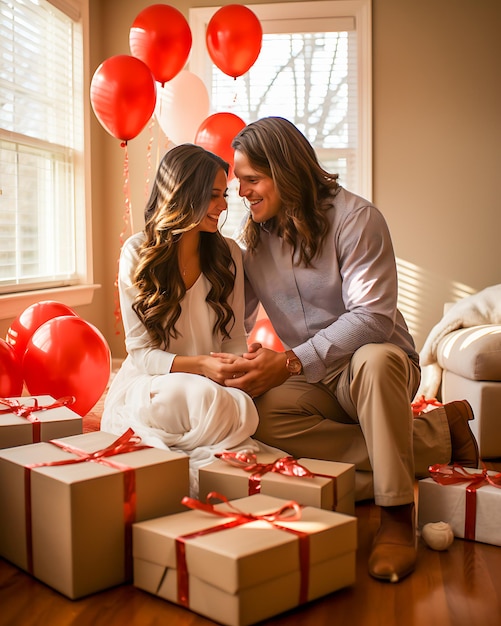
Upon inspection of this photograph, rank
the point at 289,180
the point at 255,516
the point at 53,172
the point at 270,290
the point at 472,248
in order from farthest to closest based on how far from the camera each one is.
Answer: the point at 472,248, the point at 53,172, the point at 270,290, the point at 289,180, the point at 255,516

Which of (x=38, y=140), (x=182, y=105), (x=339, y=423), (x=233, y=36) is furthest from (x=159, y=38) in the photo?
(x=339, y=423)

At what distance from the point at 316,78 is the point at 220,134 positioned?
148 centimetres

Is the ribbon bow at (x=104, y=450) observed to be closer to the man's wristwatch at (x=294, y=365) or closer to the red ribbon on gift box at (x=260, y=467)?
the red ribbon on gift box at (x=260, y=467)

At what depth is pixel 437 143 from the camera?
4555mm

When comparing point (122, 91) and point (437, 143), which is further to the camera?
point (437, 143)

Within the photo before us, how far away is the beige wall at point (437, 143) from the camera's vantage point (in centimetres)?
448

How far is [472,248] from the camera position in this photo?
4.55 metres

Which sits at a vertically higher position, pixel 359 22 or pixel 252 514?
pixel 359 22

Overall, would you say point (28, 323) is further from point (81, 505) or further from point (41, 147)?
point (81, 505)

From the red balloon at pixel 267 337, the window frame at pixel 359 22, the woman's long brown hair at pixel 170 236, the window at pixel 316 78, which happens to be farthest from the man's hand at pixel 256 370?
the window frame at pixel 359 22

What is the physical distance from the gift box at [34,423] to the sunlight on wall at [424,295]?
2948 millimetres

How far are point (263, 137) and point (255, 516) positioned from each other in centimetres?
117

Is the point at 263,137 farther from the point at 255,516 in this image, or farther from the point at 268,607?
the point at 268,607

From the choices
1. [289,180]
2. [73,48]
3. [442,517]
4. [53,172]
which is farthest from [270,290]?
[73,48]
